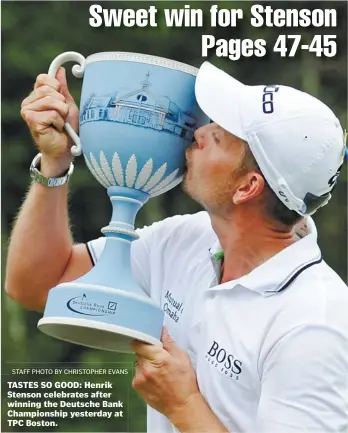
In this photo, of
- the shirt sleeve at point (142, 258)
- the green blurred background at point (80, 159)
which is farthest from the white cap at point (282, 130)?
the green blurred background at point (80, 159)

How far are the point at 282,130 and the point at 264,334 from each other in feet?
1.04

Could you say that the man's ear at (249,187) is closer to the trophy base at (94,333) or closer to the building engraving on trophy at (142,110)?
the building engraving on trophy at (142,110)

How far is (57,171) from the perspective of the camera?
4.93ft

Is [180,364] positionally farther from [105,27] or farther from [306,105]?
[105,27]

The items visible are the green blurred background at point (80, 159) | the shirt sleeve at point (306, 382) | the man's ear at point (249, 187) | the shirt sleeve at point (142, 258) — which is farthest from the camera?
the green blurred background at point (80, 159)

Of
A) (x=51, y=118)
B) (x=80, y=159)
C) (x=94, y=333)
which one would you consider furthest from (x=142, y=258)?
(x=80, y=159)

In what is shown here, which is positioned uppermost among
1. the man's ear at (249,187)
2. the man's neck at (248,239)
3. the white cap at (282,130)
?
the white cap at (282,130)

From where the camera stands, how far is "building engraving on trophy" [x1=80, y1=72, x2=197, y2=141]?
Answer: 135 centimetres

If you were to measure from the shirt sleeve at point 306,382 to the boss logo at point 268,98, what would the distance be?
13.5 inches

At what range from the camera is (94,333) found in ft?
4.66

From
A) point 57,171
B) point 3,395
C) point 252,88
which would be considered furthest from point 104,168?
point 3,395

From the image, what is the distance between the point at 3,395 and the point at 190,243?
1.09 m

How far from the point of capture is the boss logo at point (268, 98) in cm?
137

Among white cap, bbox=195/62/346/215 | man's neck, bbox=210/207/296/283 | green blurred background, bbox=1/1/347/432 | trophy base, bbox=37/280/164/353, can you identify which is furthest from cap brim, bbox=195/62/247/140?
green blurred background, bbox=1/1/347/432
